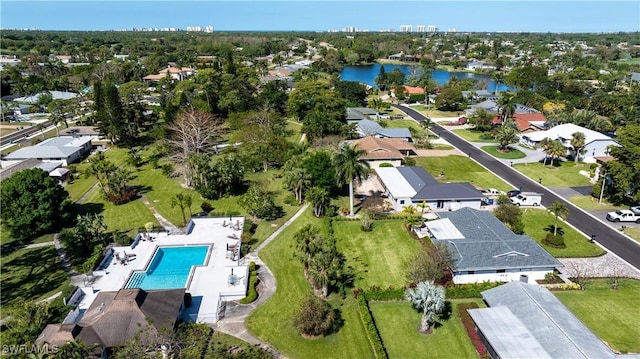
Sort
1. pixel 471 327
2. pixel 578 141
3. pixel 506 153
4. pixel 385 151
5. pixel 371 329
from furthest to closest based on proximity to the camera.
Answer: pixel 506 153
pixel 385 151
pixel 578 141
pixel 471 327
pixel 371 329

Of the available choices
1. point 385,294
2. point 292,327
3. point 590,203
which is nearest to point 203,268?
point 292,327

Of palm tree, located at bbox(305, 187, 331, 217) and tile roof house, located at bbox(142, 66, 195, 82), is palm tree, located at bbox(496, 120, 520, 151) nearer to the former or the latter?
palm tree, located at bbox(305, 187, 331, 217)

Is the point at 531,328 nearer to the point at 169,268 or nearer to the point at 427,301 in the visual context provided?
the point at 427,301

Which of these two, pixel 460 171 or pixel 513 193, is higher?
pixel 460 171

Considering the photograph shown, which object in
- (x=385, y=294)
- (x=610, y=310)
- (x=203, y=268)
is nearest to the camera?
(x=610, y=310)

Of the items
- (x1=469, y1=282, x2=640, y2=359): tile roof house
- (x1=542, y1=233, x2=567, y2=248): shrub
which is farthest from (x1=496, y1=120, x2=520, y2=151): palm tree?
(x1=469, y1=282, x2=640, y2=359): tile roof house

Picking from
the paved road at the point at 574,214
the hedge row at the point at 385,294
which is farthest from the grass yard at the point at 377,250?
the paved road at the point at 574,214
